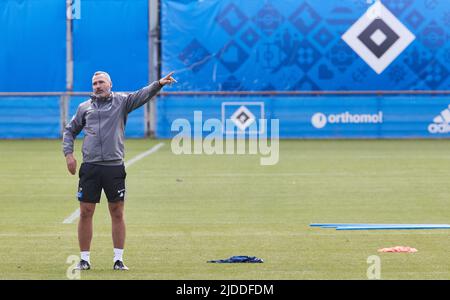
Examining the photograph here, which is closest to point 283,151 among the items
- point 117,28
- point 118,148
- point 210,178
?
point 210,178

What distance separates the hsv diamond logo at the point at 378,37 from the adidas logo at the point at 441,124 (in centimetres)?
320

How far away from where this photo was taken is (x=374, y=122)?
1443 inches

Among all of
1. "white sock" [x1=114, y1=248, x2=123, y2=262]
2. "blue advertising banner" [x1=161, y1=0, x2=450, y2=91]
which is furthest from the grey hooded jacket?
"blue advertising banner" [x1=161, y1=0, x2=450, y2=91]

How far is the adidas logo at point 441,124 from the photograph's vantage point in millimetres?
36500

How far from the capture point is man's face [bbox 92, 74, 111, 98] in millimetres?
11500

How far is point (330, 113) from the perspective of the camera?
36.7m

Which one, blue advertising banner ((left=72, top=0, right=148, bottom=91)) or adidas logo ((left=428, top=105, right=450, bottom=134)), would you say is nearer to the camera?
adidas logo ((left=428, top=105, right=450, bottom=134))

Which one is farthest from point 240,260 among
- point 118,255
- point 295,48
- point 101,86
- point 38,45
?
point 38,45

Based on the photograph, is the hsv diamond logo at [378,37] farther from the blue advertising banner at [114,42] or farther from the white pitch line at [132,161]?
the white pitch line at [132,161]

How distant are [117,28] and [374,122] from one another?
897 cm

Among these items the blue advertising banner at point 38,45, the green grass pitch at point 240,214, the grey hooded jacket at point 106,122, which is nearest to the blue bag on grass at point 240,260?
the green grass pitch at point 240,214

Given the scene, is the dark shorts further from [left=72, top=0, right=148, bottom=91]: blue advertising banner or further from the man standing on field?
[left=72, top=0, right=148, bottom=91]: blue advertising banner

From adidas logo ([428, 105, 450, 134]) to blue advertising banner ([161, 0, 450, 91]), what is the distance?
265cm
